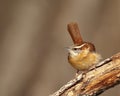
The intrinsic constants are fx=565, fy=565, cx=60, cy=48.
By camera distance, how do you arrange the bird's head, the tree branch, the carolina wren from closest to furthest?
the tree branch
the carolina wren
the bird's head

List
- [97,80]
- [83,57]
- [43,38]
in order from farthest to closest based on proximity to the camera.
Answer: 1. [43,38]
2. [83,57]
3. [97,80]

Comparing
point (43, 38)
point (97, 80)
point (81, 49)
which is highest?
point (81, 49)

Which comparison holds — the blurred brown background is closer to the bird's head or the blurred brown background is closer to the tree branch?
the bird's head

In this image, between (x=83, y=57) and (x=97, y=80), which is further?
(x=83, y=57)

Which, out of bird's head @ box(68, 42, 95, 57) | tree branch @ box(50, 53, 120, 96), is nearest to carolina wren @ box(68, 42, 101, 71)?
bird's head @ box(68, 42, 95, 57)

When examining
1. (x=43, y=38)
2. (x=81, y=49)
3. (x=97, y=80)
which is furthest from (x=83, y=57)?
(x=43, y=38)

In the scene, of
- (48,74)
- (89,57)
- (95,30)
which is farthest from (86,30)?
(89,57)

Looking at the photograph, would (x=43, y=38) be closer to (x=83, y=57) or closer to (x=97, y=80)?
(x=83, y=57)

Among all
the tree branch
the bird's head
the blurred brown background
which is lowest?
the blurred brown background
